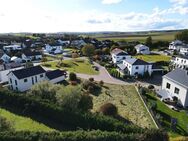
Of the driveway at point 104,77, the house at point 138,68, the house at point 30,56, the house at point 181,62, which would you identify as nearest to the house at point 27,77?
the driveway at point 104,77

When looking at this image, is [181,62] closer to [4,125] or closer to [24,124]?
[24,124]

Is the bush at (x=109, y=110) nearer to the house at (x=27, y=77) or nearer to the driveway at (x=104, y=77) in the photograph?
the driveway at (x=104, y=77)

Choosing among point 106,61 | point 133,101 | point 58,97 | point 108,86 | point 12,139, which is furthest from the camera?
point 106,61

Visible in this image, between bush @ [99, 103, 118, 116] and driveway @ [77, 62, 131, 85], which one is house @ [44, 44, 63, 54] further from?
bush @ [99, 103, 118, 116]

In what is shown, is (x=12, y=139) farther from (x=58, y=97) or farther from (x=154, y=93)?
(x=154, y=93)

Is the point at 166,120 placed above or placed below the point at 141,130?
below

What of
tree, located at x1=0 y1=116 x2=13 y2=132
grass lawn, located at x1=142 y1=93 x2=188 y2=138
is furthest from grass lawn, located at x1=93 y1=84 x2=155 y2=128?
tree, located at x1=0 y1=116 x2=13 y2=132

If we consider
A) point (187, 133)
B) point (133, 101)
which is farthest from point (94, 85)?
point (187, 133)

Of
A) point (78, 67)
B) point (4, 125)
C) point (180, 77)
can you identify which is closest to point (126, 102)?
point (180, 77)
